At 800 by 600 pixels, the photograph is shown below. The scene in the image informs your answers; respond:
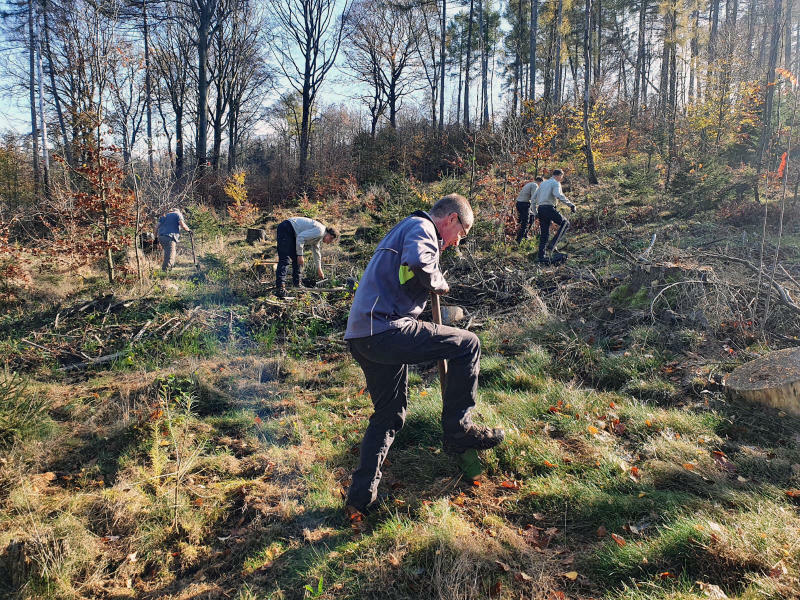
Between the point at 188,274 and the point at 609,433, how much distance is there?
9.51 meters

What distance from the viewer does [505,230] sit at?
36.1 ft

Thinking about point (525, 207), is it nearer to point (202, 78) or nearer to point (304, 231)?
point (304, 231)

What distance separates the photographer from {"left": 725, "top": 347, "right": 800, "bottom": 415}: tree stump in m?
3.63

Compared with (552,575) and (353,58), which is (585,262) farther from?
(353,58)

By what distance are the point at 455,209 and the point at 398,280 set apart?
2.04 feet

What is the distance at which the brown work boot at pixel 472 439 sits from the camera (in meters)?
3.06

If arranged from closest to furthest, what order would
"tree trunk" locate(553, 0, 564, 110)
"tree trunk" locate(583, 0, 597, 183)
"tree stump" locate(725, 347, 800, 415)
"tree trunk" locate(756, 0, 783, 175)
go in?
"tree stump" locate(725, 347, 800, 415) → "tree trunk" locate(756, 0, 783, 175) → "tree trunk" locate(583, 0, 597, 183) → "tree trunk" locate(553, 0, 564, 110)

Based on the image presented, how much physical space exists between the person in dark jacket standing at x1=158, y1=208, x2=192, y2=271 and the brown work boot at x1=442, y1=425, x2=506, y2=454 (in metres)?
9.49

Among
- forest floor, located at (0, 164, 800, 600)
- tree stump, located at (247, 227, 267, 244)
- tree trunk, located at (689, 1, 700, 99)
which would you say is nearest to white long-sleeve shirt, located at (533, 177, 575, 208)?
forest floor, located at (0, 164, 800, 600)

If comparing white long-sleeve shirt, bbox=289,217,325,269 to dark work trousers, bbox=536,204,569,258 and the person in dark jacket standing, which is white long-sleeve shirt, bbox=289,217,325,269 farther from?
dark work trousers, bbox=536,204,569,258

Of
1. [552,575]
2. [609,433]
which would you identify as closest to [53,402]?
[552,575]

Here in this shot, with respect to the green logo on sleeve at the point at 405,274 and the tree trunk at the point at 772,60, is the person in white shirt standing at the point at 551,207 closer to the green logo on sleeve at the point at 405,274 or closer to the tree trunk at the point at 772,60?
the tree trunk at the point at 772,60

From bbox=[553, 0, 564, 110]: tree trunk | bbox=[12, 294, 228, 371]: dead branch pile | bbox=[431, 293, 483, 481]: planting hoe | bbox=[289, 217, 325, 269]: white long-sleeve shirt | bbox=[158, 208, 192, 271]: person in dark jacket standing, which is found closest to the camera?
bbox=[431, 293, 483, 481]: planting hoe

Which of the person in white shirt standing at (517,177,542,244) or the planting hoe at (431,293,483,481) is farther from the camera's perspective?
the person in white shirt standing at (517,177,542,244)
